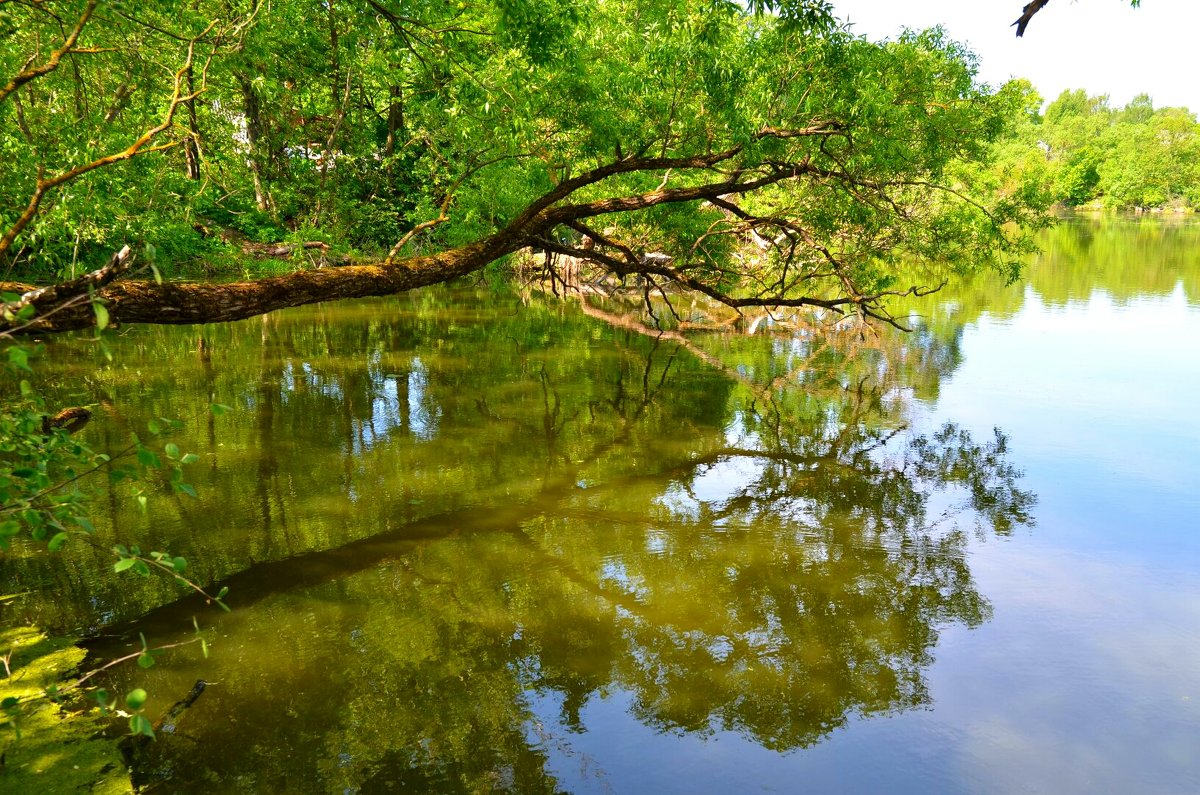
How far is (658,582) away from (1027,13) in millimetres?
5620

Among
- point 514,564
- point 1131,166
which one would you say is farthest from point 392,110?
point 1131,166

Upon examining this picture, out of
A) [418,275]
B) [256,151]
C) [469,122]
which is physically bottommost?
[418,275]

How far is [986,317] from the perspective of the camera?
72.6 feet

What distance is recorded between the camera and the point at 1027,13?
647 cm

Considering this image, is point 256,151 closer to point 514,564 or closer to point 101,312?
point 514,564

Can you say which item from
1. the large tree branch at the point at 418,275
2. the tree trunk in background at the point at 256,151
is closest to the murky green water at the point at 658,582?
the large tree branch at the point at 418,275

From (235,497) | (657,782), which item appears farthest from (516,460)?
(657,782)

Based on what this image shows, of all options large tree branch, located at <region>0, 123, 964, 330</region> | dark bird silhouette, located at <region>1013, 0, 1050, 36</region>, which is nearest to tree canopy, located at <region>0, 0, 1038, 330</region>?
large tree branch, located at <region>0, 123, 964, 330</region>

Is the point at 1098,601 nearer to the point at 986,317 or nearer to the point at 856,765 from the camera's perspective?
the point at 856,765

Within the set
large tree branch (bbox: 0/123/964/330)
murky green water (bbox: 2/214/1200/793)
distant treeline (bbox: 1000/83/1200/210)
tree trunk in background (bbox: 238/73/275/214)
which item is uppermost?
distant treeline (bbox: 1000/83/1200/210)

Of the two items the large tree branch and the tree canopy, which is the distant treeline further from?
the large tree branch

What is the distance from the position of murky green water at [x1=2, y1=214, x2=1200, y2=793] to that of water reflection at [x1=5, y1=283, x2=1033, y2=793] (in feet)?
0.11

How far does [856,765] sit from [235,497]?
21.8 ft

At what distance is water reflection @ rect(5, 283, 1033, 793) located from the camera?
502cm
